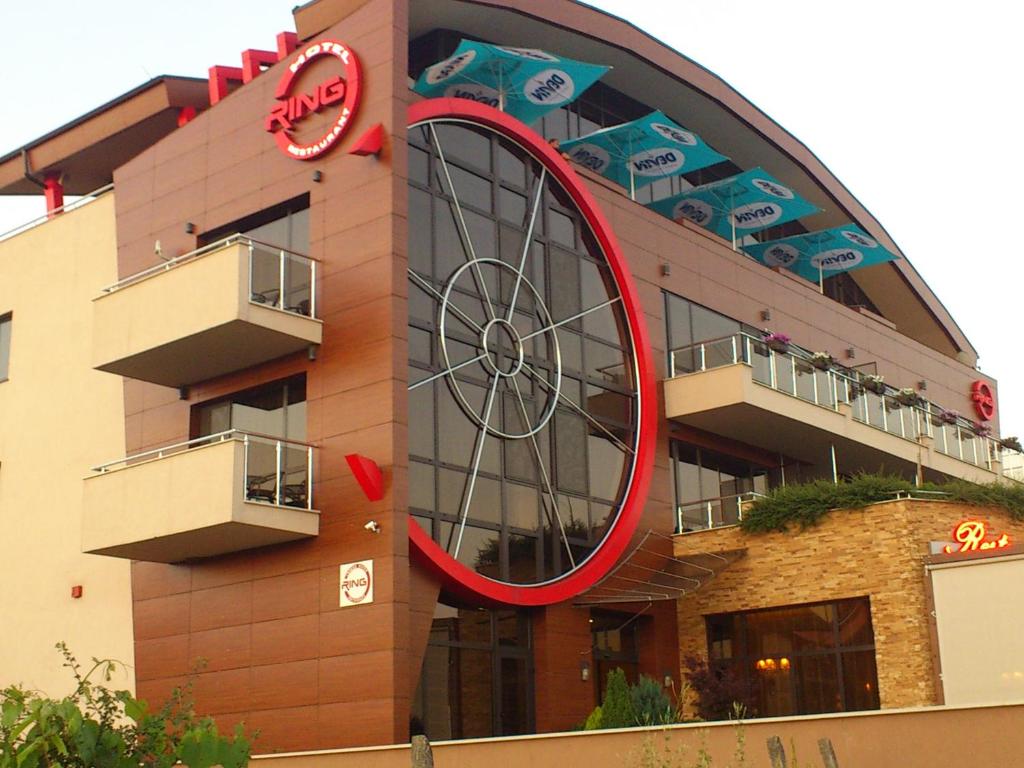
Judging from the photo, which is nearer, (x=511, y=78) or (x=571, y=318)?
(x=571, y=318)

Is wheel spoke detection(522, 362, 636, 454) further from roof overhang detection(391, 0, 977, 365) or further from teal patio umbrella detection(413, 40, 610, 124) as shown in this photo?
roof overhang detection(391, 0, 977, 365)

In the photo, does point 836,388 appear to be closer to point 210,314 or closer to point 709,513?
point 709,513

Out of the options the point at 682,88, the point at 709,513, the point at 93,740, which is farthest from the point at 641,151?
the point at 93,740

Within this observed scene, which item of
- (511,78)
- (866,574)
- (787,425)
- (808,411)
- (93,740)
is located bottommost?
(93,740)

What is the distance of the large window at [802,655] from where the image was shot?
2464 cm

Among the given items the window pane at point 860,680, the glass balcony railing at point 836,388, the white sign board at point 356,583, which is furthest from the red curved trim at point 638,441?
the window pane at point 860,680

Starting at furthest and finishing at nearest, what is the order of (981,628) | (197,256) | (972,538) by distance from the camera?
(197,256) → (972,538) → (981,628)

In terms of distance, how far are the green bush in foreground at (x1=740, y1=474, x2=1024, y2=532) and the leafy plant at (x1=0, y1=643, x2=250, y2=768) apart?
54.8 feet

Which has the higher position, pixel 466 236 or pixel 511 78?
pixel 511 78

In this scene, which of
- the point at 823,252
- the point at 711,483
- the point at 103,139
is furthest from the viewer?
the point at 823,252

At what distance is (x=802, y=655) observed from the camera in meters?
25.5

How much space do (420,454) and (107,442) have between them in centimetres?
640

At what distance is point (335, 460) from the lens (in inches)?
861

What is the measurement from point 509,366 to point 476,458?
2.03m
